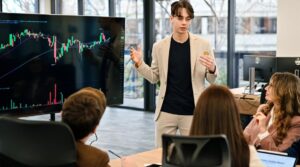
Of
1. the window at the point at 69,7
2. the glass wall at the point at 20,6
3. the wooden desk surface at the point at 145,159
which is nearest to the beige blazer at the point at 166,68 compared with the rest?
the wooden desk surface at the point at 145,159

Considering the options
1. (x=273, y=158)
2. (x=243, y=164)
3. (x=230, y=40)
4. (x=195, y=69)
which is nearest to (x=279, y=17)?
(x=230, y=40)

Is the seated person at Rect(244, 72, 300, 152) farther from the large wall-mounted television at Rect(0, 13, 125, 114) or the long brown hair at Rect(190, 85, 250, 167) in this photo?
the large wall-mounted television at Rect(0, 13, 125, 114)

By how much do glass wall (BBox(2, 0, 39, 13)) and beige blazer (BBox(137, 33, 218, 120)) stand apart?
6.70 meters

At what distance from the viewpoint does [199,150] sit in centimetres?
177

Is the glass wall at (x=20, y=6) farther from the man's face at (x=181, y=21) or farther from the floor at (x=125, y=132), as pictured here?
the man's face at (x=181, y=21)

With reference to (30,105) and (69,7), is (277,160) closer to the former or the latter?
(30,105)

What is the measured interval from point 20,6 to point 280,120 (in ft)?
26.4

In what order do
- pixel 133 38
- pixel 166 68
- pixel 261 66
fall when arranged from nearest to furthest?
pixel 166 68
pixel 261 66
pixel 133 38

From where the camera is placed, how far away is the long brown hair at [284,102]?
9.51 feet

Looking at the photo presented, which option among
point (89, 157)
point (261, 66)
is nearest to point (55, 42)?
point (89, 157)

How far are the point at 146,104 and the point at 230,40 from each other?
2.15 meters

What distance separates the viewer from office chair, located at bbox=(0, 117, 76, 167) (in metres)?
1.57

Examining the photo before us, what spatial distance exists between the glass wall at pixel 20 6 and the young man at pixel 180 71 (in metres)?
6.82

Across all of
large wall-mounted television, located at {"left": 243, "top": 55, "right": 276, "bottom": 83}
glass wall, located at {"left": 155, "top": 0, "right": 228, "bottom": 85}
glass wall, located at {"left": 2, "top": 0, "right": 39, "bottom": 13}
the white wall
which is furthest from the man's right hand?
glass wall, located at {"left": 2, "top": 0, "right": 39, "bottom": 13}
